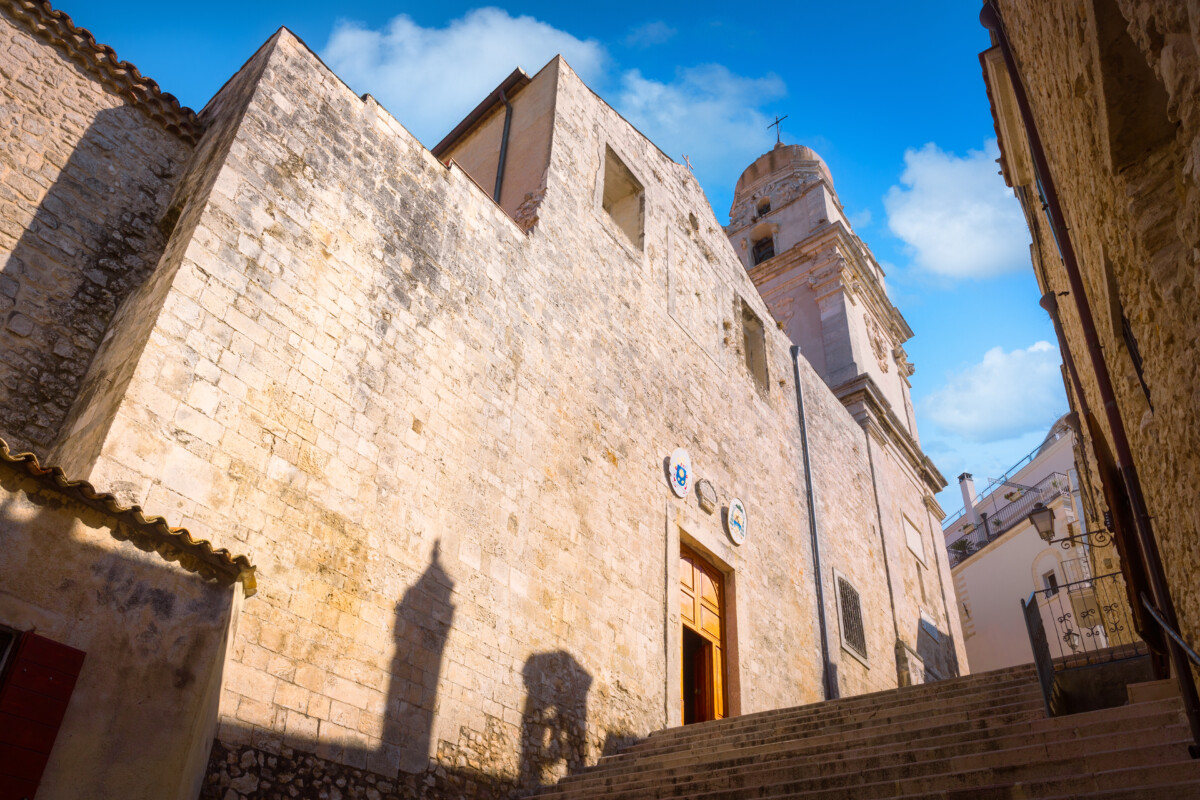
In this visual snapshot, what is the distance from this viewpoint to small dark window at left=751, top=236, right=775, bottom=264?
2261 centimetres

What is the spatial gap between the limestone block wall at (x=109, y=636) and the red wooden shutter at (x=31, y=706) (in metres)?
0.04

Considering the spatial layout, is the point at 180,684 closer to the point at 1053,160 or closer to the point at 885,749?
the point at 885,749

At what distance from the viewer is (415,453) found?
6.67 meters

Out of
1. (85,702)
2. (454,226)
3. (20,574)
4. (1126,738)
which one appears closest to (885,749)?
(1126,738)

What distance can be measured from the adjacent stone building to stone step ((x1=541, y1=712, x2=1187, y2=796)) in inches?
22.6

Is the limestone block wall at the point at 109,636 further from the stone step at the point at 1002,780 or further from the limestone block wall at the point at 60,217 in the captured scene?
the stone step at the point at 1002,780

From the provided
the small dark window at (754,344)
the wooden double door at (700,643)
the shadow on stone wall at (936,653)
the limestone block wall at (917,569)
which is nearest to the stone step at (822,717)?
the wooden double door at (700,643)

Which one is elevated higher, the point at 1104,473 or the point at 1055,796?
the point at 1104,473

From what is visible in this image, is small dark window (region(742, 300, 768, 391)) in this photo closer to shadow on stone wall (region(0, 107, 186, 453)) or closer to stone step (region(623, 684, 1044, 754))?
stone step (region(623, 684, 1044, 754))

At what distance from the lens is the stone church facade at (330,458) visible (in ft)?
12.7

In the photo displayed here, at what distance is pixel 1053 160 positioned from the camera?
19.4ft

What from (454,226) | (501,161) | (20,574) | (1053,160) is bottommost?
(20,574)

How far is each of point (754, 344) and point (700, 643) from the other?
6.38 m

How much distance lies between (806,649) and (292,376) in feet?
28.5
